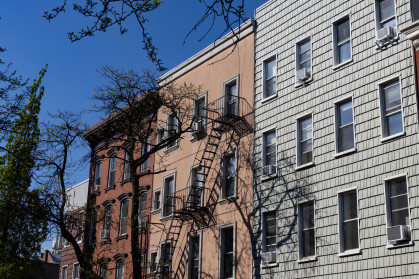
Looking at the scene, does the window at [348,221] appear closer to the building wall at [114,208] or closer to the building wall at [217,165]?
the building wall at [217,165]

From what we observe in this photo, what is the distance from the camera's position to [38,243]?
33.8 meters

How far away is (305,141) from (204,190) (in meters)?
6.91

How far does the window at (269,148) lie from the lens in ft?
81.3

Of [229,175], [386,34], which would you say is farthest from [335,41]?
[229,175]

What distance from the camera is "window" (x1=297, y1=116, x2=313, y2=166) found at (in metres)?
22.8

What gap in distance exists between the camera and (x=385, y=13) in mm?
21062

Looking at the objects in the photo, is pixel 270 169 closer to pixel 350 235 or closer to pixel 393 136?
pixel 350 235

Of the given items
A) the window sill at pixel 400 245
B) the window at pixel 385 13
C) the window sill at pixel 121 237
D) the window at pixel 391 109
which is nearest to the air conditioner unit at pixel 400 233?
the window sill at pixel 400 245

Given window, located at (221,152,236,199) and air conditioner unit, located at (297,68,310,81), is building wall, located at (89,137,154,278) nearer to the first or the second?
window, located at (221,152,236,199)

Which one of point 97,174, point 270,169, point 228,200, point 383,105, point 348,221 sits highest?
point 97,174

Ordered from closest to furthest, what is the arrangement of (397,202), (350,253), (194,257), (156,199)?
(397,202) < (350,253) < (194,257) < (156,199)

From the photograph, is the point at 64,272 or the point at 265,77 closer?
the point at 265,77

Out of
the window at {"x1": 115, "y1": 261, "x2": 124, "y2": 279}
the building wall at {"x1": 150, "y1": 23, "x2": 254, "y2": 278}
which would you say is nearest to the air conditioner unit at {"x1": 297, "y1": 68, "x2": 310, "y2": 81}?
the building wall at {"x1": 150, "y1": 23, "x2": 254, "y2": 278}

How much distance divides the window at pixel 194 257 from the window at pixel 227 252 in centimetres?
185
